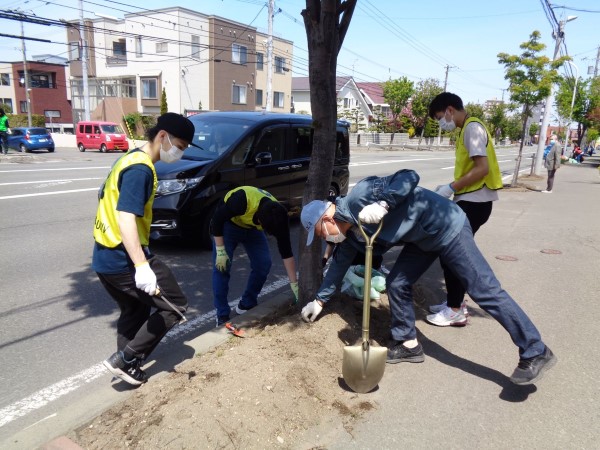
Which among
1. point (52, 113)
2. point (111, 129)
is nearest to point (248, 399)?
point (111, 129)

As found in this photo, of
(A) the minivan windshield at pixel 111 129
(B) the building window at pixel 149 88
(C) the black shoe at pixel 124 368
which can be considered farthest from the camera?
(B) the building window at pixel 149 88

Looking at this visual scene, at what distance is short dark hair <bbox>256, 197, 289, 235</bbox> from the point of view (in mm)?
3648

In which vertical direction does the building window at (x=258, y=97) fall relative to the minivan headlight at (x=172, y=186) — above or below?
above

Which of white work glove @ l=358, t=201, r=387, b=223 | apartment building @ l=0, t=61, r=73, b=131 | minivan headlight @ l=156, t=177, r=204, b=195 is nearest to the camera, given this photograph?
white work glove @ l=358, t=201, r=387, b=223

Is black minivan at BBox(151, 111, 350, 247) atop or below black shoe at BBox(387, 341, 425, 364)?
atop

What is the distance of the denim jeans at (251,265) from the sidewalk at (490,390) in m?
0.40

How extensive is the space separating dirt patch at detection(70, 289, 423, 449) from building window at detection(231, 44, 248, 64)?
39907mm

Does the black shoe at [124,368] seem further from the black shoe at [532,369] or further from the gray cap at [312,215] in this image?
the black shoe at [532,369]

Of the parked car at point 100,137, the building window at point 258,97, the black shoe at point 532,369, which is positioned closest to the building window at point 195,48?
the building window at point 258,97

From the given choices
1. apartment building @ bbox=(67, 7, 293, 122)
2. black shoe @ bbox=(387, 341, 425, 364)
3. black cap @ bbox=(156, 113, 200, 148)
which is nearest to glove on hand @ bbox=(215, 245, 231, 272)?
black cap @ bbox=(156, 113, 200, 148)

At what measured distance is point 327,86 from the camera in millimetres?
3521

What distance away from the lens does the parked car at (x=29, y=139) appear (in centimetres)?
2408

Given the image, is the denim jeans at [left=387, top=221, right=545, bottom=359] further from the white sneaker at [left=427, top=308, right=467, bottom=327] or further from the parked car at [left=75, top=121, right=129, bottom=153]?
the parked car at [left=75, top=121, right=129, bottom=153]

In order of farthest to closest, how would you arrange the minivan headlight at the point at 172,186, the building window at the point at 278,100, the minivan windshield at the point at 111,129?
the building window at the point at 278,100 → the minivan windshield at the point at 111,129 → the minivan headlight at the point at 172,186
